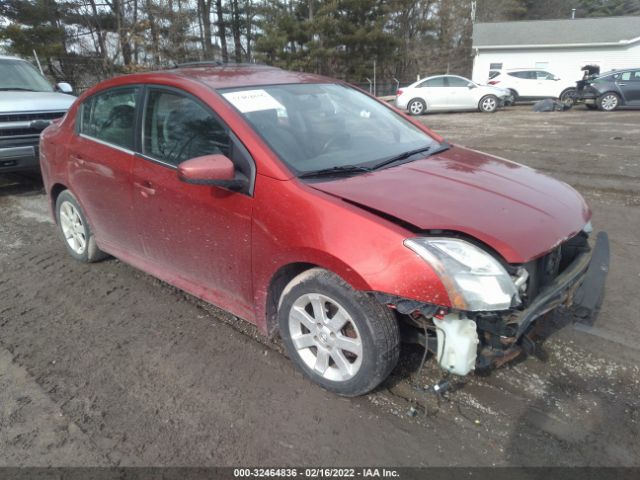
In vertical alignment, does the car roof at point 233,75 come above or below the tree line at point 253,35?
below

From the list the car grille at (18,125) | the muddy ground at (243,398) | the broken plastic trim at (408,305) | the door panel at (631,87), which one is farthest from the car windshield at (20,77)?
the door panel at (631,87)

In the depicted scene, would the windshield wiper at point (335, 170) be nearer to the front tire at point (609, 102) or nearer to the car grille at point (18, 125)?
the car grille at point (18, 125)

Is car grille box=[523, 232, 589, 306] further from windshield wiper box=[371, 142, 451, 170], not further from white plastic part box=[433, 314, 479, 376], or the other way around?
windshield wiper box=[371, 142, 451, 170]

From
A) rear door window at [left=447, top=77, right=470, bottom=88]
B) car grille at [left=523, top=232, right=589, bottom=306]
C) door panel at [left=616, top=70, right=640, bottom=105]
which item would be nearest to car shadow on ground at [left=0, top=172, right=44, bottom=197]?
car grille at [left=523, top=232, right=589, bottom=306]

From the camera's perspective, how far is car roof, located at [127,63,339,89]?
10.4 feet

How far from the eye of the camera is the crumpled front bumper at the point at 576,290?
90.3 inches

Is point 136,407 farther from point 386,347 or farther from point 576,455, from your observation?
point 576,455

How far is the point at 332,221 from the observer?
2.35m

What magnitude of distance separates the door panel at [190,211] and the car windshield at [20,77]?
20.5ft

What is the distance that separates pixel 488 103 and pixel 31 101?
16.4m

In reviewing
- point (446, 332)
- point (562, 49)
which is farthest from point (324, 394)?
point (562, 49)

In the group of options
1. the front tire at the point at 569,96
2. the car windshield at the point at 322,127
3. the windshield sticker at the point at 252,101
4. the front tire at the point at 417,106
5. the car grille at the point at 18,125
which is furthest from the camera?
the front tire at the point at 569,96

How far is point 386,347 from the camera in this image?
92.7 inches


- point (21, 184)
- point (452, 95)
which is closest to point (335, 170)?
point (21, 184)
